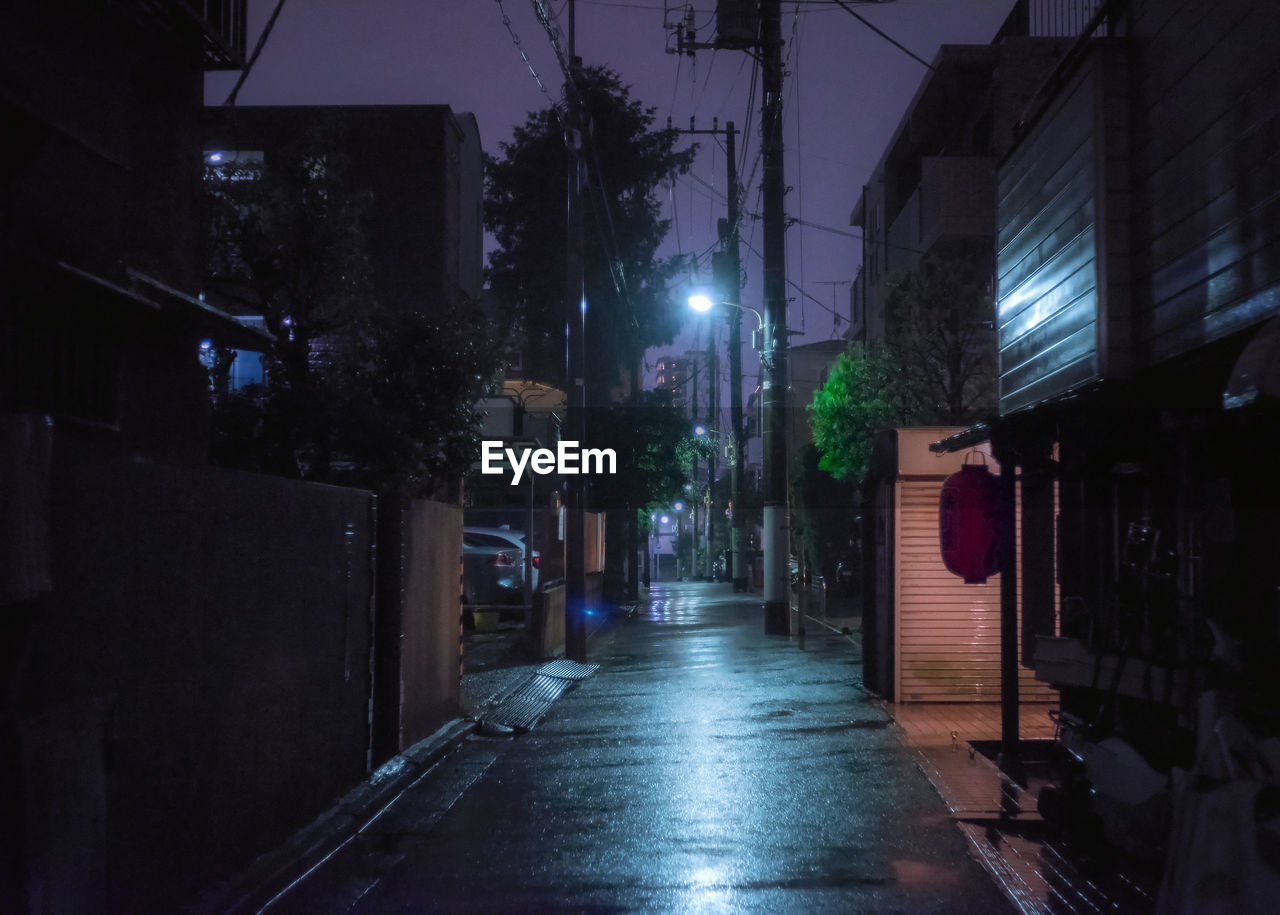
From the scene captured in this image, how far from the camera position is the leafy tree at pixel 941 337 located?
61.3 ft

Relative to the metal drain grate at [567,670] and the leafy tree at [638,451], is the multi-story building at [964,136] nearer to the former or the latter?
the leafy tree at [638,451]

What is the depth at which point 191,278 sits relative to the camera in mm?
9688

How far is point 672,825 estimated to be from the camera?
7520mm

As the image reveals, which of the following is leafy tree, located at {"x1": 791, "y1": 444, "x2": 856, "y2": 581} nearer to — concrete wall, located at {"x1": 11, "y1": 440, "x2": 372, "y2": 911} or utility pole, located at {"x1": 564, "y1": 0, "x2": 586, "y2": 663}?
utility pole, located at {"x1": 564, "y1": 0, "x2": 586, "y2": 663}

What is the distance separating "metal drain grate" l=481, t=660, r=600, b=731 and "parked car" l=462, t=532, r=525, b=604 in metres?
5.03

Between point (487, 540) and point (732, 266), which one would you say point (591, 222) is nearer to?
point (732, 266)

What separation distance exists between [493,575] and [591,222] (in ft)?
52.7

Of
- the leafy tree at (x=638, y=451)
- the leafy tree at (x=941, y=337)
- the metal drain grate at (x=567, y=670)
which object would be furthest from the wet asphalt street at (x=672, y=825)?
the leafy tree at (x=638, y=451)

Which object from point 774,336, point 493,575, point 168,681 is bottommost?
point 493,575

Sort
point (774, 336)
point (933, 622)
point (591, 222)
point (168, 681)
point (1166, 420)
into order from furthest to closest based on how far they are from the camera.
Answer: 1. point (591, 222)
2. point (774, 336)
3. point (933, 622)
4. point (1166, 420)
5. point (168, 681)

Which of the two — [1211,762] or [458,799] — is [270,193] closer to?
[458,799]

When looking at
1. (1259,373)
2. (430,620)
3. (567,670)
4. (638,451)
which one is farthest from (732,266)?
(1259,373)

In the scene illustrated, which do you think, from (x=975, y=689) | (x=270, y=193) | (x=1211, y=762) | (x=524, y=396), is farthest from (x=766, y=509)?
(x=1211, y=762)

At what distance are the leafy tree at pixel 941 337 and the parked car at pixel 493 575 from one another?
8.30 meters
